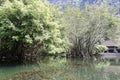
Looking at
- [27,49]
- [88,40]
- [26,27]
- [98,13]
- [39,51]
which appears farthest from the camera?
[88,40]

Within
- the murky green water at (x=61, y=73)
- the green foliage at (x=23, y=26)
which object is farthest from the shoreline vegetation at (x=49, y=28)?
the murky green water at (x=61, y=73)

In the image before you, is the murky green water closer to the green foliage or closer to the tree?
the green foliage

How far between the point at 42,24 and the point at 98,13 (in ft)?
35.1

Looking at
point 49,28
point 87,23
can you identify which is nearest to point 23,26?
point 49,28

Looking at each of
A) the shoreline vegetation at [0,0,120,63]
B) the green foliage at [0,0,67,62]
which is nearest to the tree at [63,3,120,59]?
the shoreline vegetation at [0,0,120,63]

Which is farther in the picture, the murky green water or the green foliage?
the green foliage

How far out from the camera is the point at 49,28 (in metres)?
27.5

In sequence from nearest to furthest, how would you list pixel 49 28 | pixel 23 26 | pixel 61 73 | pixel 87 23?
pixel 61 73 → pixel 23 26 → pixel 49 28 → pixel 87 23

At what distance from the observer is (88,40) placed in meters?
37.2

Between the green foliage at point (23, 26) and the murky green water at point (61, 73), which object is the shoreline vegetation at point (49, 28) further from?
the murky green water at point (61, 73)

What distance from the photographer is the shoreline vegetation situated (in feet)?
83.8

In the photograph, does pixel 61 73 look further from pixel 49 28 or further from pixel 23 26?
pixel 49 28

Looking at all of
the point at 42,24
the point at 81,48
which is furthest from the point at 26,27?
the point at 81,48

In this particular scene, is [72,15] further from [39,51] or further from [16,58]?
[16,58]
